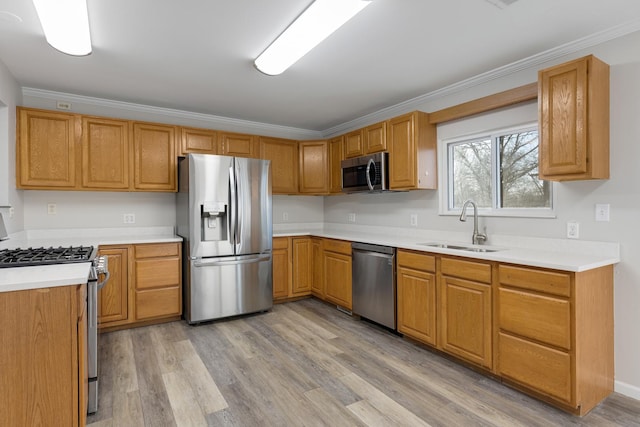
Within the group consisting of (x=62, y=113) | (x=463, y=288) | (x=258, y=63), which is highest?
(x=258, y=63)

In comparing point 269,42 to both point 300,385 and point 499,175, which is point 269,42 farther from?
point 300,385

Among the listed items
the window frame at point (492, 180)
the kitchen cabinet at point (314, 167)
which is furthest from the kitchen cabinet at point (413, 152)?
the kitchen cabinet at point (314, 167)

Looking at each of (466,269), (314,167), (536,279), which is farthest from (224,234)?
(536,279)

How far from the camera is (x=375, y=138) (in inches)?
152

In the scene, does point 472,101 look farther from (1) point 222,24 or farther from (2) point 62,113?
(2) point 62,113

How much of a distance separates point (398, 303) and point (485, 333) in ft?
2.87

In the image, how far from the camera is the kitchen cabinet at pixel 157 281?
3520 mm

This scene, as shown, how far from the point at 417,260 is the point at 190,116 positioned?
3.28 metres

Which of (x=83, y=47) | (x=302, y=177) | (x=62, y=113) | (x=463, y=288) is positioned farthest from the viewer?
(x=302, y=177)

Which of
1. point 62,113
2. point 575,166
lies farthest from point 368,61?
point 62,113

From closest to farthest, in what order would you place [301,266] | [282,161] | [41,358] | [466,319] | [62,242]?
[41,358] → [466,319] → [62,242] → [301,266] → [282,161]

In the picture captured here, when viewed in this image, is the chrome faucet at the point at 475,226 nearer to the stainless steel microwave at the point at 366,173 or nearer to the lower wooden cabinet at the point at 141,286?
the stainless steel microwave at the point at 366,173

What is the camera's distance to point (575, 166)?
2230 mm

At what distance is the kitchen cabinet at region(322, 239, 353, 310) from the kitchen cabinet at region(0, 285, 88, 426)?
2.66 metres
